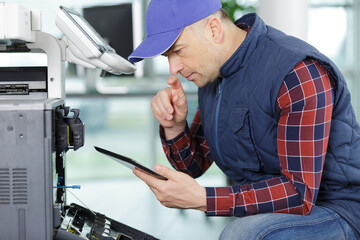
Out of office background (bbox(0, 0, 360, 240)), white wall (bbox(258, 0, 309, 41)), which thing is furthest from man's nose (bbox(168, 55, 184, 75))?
office background (bbox(0, 0, 360, 240))

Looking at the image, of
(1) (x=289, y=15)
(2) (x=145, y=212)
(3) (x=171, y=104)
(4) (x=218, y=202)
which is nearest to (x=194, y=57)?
(3) (x=171, y=104)

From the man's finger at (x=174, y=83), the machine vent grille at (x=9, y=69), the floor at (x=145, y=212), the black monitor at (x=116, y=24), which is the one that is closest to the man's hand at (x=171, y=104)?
the man's finger at (x=174, y=83)

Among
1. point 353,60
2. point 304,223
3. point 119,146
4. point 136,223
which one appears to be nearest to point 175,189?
point 304,223

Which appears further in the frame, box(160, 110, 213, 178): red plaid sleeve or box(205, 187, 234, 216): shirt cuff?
box(160, 110, 213, 178): red plaid sleeve

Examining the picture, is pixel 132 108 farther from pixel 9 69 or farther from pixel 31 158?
pixel 31 158

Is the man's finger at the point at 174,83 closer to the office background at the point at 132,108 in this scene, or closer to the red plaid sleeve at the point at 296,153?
the red plaid sleeve at the point at 296,153

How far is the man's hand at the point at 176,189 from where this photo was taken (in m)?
1.27

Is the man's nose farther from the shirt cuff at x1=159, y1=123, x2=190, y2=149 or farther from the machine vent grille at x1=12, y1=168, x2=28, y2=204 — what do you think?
the machine vent grille at x1=12, y1=168, x2=28, y2=204

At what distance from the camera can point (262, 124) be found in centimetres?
138

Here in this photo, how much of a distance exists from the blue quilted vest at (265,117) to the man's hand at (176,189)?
0.22 metres

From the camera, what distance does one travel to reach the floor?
2.91m

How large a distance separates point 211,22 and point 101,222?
641 millimetres

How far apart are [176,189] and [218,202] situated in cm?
11


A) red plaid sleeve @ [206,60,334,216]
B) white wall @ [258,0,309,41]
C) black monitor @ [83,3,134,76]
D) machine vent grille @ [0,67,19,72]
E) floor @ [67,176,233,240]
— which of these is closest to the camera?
red plaid sleeve @ [206,60,334,216]
